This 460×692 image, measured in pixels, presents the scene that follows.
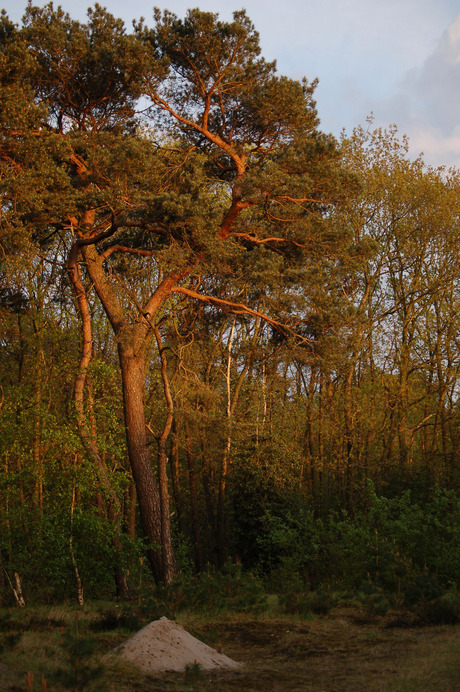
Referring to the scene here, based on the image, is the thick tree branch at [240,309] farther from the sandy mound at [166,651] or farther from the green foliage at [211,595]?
the sandy mound at [166,651]

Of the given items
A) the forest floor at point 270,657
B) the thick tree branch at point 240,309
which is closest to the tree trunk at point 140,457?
the thick tree branch at point 240,309

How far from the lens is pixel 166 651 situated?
6.38 meters

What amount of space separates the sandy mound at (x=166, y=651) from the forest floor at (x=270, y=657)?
18 centimetres

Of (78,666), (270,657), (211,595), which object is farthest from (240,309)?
(78,666)

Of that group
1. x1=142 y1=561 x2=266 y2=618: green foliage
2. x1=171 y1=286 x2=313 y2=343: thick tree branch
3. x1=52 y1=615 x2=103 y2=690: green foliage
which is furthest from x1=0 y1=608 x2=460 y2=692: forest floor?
x1=171 y1=286 x2=313 y2=343: thick tree branch

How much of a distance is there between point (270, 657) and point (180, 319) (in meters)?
12.9

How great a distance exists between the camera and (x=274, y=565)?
15984 mm

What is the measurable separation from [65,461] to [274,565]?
6.40m

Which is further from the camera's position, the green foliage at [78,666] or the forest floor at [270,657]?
the forest floor at [270,657]

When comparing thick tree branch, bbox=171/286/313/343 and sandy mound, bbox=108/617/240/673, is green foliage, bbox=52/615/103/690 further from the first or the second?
thick tree branch, bbox=171/286/313/343

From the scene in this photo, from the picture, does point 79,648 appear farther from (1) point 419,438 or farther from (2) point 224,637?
(1) point 419,438

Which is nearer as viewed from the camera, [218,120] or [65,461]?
[65,461]

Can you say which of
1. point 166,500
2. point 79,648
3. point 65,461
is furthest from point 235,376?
point 79,648

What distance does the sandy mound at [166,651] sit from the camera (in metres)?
6.16
